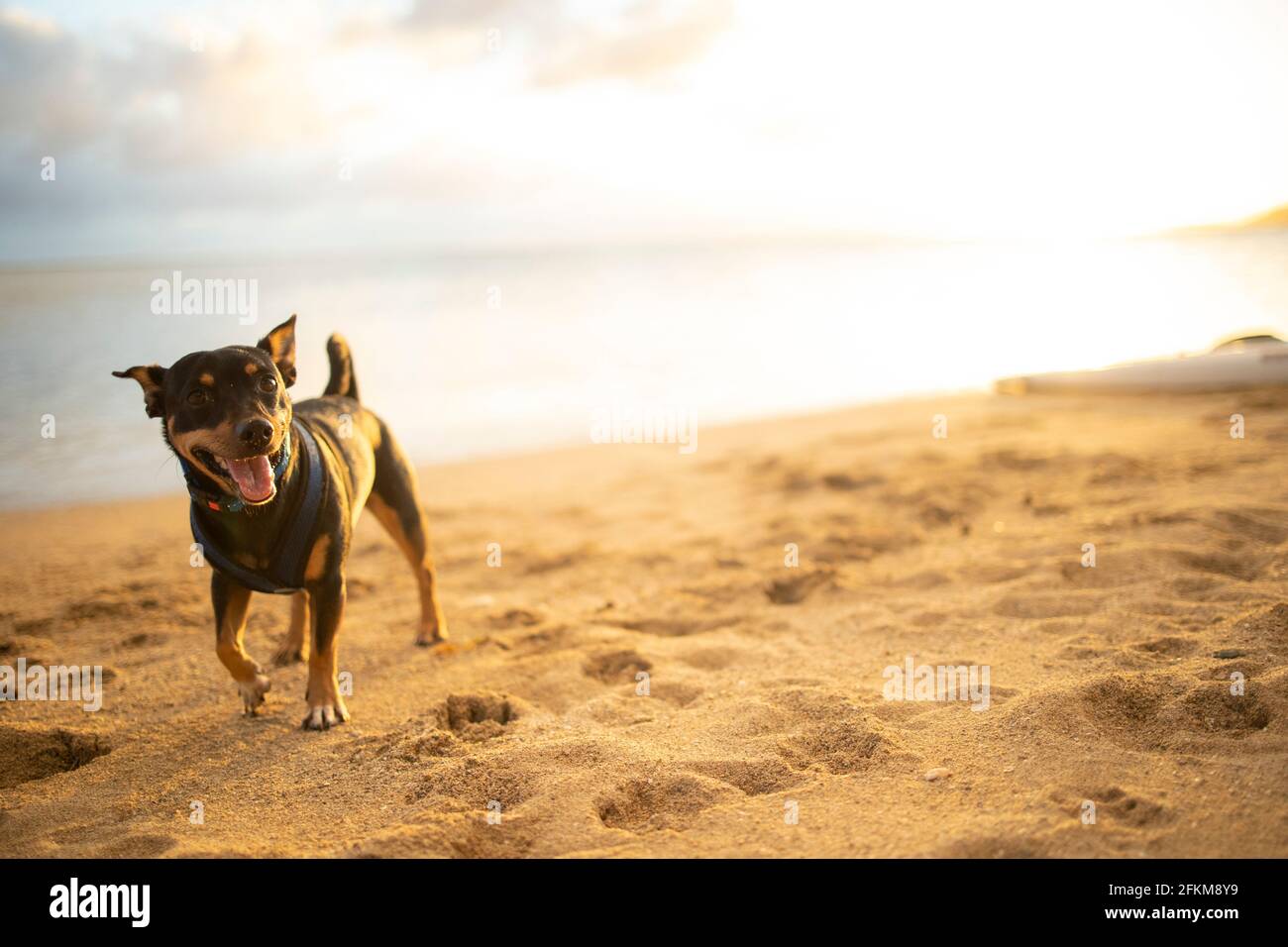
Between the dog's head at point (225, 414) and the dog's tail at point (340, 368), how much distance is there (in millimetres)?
1180

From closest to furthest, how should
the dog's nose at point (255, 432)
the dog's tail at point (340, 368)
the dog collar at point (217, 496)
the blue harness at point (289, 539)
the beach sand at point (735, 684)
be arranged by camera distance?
the beach sand at point (735, 684) < the dog's nose at point (255, 432) < the dog collar at point (217, 496) < the blue harness at point (289, 539) < the dog's tail at point (340, 368)

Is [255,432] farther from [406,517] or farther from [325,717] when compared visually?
[406,517]

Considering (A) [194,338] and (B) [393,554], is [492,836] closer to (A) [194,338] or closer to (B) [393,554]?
(B) [393,554]

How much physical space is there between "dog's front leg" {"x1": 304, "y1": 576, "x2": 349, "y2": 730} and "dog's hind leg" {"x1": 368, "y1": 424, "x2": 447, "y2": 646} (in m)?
0.92

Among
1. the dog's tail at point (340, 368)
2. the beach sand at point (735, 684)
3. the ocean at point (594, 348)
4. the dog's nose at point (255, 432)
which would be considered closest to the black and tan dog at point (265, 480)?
the dog's nose at point (255, 432)

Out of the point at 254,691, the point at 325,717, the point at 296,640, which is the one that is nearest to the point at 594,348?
the point at 296,640

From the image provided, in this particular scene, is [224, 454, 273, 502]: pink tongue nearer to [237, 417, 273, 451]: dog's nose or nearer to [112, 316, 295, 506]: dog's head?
[112, 316, 295, 506]: dog's head

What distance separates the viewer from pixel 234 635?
3674 millimetres

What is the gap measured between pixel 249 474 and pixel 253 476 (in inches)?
0.7

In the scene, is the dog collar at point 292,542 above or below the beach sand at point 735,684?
above

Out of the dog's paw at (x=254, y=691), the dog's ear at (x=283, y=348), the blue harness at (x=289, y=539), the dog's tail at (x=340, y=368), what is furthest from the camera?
the dog's tail at (x=340, y=368)

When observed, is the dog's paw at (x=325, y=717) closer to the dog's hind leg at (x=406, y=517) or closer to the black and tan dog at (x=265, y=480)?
the black and tan dog at (x=265, y=480)

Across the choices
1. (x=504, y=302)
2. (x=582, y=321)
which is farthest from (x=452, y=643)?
(x=504, y=302)

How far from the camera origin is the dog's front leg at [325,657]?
364 cm
